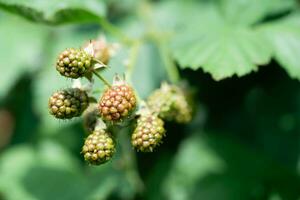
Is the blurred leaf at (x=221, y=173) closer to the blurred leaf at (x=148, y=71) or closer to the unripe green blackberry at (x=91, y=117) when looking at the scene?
the blurred leaf at (x=148, y=71)

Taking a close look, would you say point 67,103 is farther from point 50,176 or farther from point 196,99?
point 50,176

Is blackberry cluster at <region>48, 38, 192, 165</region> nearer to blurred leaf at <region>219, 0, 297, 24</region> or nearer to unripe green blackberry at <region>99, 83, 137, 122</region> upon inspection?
unripe green blackberry at <region>99, 83, 137, 122</region>

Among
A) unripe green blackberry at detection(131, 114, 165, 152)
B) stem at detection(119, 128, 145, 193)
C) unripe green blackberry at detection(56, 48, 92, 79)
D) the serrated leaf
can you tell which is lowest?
stem at detection(119, 128, 145, 193)

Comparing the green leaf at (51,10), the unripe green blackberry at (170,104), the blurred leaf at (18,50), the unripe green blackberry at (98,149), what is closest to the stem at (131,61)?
the unripe green blackberry at (170,104)

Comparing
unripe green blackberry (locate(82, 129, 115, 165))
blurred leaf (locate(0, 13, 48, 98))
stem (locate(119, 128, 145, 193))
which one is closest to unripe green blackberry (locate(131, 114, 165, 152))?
unripe green blackberry (locate(82, 129, 115, 165))

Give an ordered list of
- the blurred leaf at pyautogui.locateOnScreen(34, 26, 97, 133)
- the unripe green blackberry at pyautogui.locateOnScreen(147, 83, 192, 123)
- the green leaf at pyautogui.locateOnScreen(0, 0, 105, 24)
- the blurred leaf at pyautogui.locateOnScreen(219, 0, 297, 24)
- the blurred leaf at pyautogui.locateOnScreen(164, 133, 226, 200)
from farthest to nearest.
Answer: the blurred leaf at pyautogui.locateOnScreen(34, 26, 97, 133)
the blurred leaf at pyautogui.locateOnScreen(164, 133, 226, 200)
the blurred leaf at pyautogui.locateOnScreen(219, 0, 297, 24)
the green leaf at pyautogui.locateOnScreen(0, 0, 105, 24)
the unripe green blackberry at pyautogui.locateOnScreen(147, 83, 192, 123)

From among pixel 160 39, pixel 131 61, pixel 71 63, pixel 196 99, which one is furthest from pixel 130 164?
pixel 71 63

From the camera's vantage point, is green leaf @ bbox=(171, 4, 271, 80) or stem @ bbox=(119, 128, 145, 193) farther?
stem @ bbox=(119, 128, 145, 193)
